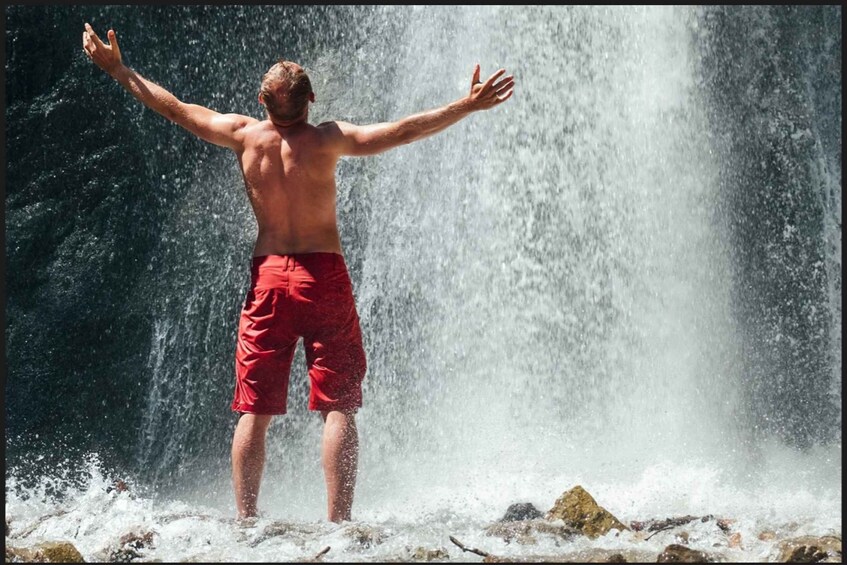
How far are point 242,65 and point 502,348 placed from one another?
9.91 ft

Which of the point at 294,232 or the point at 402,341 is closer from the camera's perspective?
the point at 294,232

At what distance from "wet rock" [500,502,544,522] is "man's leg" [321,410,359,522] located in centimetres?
104

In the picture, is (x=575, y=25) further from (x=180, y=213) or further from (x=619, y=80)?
(x=180, y=213)

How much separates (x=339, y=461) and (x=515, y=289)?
3.25 m

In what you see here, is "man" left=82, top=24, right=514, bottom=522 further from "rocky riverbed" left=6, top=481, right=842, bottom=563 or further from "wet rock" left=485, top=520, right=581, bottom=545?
"wet rock" left=485, top=520, right=581, bottom=545

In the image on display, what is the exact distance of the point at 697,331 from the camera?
25.3 feet

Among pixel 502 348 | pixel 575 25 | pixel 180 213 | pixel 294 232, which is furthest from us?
pixel 180 213

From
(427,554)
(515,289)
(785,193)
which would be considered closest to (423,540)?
(427,554)

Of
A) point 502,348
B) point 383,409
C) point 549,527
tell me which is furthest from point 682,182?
point 549,527

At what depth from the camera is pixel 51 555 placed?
354cm

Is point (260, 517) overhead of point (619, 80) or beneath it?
beneath

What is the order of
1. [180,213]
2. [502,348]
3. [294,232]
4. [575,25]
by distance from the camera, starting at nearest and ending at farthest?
[294,232]
[502,348]
[575,25]
[180,213]

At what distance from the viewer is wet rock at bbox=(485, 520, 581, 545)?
3820 mm

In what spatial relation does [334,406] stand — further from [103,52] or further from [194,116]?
[103,52]
